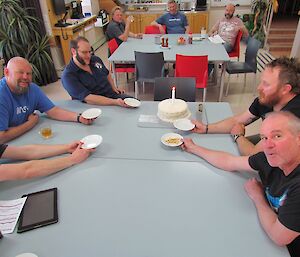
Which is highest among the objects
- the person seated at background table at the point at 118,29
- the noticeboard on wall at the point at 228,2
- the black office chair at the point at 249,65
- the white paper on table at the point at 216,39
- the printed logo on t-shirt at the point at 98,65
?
the noticeboard on wall at the point at 228,2

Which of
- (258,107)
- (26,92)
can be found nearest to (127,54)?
(26,92)

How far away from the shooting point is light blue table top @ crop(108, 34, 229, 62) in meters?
3.39

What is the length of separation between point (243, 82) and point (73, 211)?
4064 mm

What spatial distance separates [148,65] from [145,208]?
2.49 metres

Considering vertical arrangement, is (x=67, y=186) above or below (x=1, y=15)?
below

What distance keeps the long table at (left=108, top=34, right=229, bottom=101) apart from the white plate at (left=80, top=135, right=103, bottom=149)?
1983 mm

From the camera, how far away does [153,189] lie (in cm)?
130

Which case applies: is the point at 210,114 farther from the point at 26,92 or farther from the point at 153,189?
the point at 26,92

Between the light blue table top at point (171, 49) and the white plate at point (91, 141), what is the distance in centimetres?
198

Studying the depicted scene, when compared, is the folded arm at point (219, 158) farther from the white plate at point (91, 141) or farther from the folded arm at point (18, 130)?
the folded arm at point (18, 130)

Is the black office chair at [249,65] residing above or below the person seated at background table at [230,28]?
below

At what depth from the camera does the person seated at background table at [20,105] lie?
5.67 ft

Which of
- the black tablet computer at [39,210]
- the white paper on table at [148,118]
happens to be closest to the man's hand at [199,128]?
the white paper on table at [148,118]

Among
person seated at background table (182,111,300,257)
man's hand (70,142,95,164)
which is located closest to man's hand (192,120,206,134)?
person seated at background table (182,111,300,257)
